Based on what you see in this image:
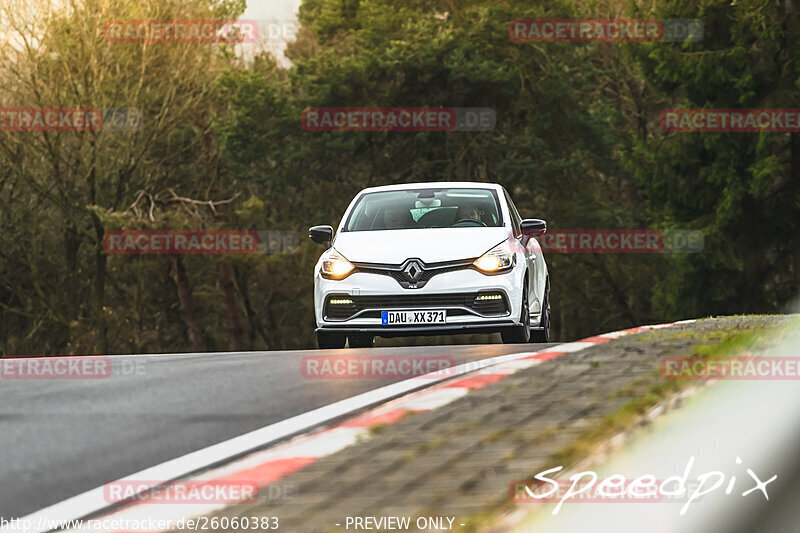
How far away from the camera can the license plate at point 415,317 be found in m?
12.2

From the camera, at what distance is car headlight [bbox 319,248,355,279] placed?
40.5ft

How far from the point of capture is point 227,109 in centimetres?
4384

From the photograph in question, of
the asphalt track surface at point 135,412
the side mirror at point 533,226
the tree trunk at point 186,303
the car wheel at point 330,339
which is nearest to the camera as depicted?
the asphalt track surface at point 135,412

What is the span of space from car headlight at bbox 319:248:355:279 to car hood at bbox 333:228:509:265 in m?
0.06

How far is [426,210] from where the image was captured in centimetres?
1348

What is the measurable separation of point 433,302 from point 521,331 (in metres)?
1.03

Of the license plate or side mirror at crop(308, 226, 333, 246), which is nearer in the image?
the license plate

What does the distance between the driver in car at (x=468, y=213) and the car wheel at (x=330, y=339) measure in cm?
176

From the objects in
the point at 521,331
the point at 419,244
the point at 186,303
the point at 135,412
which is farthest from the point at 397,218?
the point at 186,303

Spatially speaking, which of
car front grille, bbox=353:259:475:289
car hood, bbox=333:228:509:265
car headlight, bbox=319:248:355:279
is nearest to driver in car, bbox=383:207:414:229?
car hood, bbox=333:228:509:265

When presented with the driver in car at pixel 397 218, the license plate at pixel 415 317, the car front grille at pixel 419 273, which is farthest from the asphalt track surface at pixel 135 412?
the driver in car at pixel 397 218

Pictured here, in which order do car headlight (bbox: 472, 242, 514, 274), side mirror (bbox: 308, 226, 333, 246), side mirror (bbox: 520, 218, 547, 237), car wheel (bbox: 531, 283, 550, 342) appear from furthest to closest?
car wheel (bbox: 531, 283, 550, 342) → side mirror (bbox: 520, 218, 547, 237) → side mirror (bbox: 308, 226, 333, 246) → car headlight (bbox: 472, 242, 514, 274)

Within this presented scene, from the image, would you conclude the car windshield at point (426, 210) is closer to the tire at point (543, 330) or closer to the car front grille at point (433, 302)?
the car front grille at point (433, 302)

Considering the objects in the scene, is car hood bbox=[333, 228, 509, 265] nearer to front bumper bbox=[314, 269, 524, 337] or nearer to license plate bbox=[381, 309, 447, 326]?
front bumper bbox=[314, 269, 524, 337]
